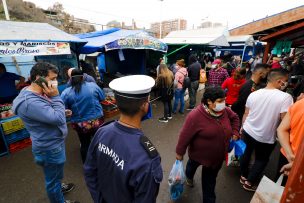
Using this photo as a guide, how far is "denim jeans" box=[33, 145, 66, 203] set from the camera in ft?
7.25

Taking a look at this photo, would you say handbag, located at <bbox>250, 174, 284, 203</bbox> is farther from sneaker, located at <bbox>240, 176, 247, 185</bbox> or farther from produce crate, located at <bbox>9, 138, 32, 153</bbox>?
produce crate, located at <bbox>9, 138, 32, 153</bbox>

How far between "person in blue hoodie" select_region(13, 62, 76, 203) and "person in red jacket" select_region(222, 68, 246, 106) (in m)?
3.63

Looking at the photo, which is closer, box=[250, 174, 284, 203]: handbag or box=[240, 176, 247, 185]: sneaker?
box=[250, 174, 284, 203]: handbag

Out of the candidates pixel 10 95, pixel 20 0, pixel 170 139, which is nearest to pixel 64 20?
pixel 20 0

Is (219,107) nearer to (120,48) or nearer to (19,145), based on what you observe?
(19,145)

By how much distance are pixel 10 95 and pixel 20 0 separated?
111 feet

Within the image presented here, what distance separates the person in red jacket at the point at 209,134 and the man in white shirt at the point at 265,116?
0.64 meters

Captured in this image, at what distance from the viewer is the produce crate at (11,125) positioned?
4027mm

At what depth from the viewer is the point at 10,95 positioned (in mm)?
4535

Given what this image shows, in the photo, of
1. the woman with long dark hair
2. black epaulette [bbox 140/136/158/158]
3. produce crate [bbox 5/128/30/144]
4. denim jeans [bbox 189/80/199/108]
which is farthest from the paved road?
denim jeans [bbox 189/80/199/108]

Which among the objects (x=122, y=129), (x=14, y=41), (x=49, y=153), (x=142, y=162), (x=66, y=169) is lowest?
(x=66, y=169)

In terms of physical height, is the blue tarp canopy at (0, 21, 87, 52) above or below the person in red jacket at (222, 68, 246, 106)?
above

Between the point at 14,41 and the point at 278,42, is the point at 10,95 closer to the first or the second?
the point at 14,41

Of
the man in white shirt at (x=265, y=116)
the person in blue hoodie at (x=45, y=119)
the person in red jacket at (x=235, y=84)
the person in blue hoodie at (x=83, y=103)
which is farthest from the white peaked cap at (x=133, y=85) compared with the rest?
the person in red jacket at (x=235, y=84)
